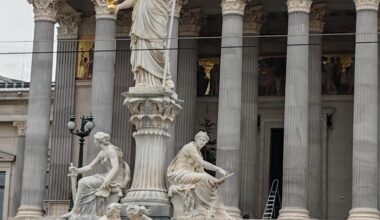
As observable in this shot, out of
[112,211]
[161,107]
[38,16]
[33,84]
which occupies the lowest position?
[112,211]

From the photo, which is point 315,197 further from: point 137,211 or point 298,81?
point 137,211

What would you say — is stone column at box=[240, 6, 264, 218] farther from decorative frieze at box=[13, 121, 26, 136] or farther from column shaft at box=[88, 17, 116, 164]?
decorative frieze at box=[13, 121, 26, 136]

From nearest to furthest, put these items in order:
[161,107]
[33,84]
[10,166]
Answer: [161,107] → [33,84] → [10,166]

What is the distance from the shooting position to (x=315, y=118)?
57312 mm

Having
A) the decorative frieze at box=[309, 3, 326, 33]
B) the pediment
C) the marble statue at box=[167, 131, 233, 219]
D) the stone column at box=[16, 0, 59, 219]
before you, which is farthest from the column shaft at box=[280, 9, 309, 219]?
the marble statue at box=[167, 131, 233, 219]

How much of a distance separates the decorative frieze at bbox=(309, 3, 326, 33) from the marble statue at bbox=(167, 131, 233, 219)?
34008 mm

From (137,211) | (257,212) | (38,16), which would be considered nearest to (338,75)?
(257,212)

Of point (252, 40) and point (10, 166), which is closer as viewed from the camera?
point (252, 40)

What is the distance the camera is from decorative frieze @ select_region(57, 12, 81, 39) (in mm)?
62062

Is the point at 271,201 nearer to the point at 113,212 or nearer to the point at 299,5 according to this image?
the point at 299,5

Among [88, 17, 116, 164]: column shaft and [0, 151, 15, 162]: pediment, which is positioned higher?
[88, 17, 116, 164]: column shaft

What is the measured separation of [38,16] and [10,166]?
59.3 ft

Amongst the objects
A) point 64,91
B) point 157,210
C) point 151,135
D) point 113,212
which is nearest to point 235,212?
point 64,91

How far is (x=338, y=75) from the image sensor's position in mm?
62906
